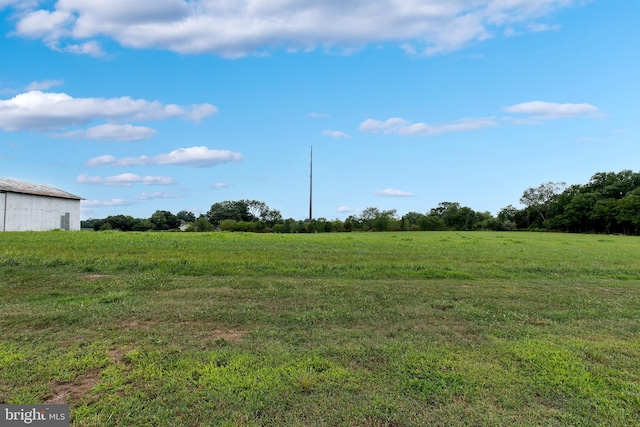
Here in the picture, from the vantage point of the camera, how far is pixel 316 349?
4316mm

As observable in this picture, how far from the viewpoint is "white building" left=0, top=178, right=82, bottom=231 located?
31.0m

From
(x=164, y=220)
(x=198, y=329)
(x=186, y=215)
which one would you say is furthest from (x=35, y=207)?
(x=186, y=215)

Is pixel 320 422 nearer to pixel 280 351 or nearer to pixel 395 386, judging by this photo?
pixel 395 386

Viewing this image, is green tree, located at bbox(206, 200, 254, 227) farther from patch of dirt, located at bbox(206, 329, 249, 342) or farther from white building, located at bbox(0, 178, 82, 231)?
patch of dirt, located at bbox(206, 329, 249, 342)

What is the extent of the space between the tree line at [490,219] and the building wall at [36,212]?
10.3 metres

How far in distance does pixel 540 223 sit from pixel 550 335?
99.4 metres

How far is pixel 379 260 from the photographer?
12.3 metres

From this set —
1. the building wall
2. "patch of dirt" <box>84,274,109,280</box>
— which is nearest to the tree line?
the building wall

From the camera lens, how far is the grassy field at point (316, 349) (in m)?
3.10

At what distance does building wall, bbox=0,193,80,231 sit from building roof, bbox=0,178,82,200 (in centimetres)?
37

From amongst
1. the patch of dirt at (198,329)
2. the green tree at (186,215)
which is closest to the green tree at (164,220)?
the green tree at (186,215)

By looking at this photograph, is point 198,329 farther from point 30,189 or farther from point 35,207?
point 30,189

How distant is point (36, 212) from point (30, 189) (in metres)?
2.31

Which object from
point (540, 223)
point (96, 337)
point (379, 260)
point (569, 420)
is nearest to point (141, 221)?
point (379, 260)
